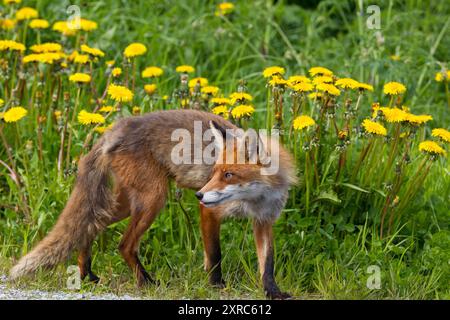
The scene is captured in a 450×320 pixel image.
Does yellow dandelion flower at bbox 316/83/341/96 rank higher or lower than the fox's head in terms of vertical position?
higher

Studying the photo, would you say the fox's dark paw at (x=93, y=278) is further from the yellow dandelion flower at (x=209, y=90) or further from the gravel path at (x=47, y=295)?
the yellow dandelion flower at (x=209, y=90)

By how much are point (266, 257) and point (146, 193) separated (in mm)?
939

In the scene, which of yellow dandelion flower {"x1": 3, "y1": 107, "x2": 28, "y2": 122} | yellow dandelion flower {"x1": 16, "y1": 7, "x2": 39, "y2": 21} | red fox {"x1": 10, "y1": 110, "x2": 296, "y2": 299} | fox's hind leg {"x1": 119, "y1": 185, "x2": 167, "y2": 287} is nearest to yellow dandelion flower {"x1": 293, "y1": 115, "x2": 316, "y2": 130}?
red fox {"x1": 10, "y1": 110, "x2": 296, "y2": 299}

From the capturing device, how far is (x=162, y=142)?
19.1 ft

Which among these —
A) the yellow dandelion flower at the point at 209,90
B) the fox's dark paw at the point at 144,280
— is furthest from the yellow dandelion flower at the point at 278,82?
the fox's dark paw at the point at 144,280

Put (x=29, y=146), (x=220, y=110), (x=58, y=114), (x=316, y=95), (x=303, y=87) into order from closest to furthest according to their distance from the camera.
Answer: (x=303, y=87), (x=316, y=95), (x=220, y=110), (x=29, y=146), (x=58, y=114)

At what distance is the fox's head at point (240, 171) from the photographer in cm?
544

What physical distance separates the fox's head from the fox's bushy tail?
849 mm

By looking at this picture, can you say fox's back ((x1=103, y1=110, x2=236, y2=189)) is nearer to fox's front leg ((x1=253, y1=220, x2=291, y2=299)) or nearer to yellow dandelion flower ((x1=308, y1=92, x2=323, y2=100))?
fox's front leg ((x1=253, y1=220, x2=291, y2=299))

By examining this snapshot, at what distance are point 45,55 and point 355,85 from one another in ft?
8.58

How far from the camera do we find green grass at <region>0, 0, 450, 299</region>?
5812mm

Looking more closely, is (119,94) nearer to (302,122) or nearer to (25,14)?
(302,122)

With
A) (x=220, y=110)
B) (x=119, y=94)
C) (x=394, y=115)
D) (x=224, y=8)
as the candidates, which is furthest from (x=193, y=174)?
(x=224, y=8)

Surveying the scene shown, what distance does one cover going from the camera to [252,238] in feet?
20.5
